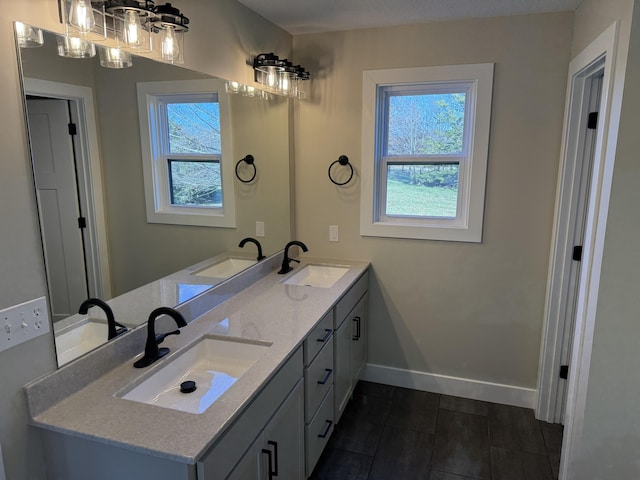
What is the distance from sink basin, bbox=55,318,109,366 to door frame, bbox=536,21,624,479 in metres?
1.99

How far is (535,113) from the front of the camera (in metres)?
2.62

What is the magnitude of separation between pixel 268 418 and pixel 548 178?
2141 millimetres

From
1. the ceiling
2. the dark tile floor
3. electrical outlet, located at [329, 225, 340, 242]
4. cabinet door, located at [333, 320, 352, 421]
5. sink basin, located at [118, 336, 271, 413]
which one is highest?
the ceiling

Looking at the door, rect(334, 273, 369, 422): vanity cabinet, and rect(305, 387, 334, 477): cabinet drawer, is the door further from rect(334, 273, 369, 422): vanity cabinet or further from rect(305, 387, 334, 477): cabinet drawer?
rect(305, 387, 334, 477): cabinet drawer

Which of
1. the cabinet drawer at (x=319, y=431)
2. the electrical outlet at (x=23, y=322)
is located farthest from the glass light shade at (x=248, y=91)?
the cabinet drawer at (x=319, y=431)

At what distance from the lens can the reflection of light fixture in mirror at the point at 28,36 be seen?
1.25 m

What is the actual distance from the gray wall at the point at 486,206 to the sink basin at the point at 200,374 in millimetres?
1441

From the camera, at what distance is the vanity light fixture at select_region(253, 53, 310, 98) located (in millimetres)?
2570

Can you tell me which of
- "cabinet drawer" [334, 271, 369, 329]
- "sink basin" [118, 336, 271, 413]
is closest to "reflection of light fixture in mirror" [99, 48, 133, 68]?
"sink basin" [118, 336, 271, 413]

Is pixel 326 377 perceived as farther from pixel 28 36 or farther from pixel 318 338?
pixel 28 36

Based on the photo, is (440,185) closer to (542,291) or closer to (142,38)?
(542,291)

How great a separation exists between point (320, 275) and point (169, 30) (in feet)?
5.95

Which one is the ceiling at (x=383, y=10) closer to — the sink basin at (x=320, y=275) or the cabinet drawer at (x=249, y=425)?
the sink basin at (x=320, y=275)

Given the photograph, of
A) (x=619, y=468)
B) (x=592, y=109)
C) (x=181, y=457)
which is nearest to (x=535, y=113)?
(x=592, y=109)
